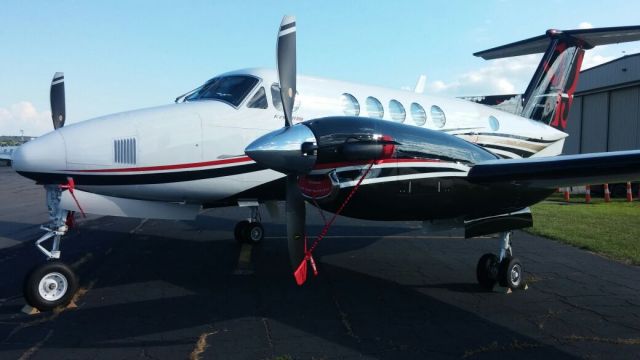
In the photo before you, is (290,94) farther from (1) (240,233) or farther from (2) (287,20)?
(1) (240,233)

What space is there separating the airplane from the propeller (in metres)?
0.01

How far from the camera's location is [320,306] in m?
6.30

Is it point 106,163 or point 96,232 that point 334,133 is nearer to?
point 106,163

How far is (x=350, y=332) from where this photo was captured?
534 centimetres

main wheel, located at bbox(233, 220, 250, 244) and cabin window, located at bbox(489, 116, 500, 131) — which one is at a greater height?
cabin window, located at bbox(489, 116, 500, 131)

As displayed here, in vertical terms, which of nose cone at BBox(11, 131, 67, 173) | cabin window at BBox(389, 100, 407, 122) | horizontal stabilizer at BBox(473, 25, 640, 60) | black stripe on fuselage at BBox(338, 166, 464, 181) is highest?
horizontal stabilizer at BBox(473, 25, 640, 60)

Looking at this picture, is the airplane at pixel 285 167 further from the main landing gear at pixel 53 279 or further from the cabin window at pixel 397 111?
the cabin window at pixel 397 111

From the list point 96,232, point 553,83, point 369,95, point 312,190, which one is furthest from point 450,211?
point 96,232

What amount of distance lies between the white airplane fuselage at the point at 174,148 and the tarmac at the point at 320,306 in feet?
4.87

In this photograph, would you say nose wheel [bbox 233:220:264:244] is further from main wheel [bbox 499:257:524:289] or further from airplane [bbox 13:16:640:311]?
main wheel [bbox 499:257:524:289]

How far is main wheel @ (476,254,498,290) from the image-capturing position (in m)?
7.18

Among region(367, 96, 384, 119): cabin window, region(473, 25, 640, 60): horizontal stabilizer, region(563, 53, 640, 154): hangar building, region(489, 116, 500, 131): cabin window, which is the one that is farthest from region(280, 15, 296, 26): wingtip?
region(563, 53, 640, 154): hangar building

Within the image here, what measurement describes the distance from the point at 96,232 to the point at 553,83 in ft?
40.5

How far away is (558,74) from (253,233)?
893 cm
